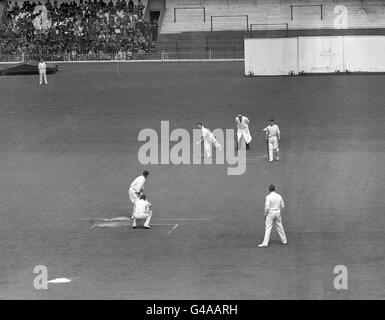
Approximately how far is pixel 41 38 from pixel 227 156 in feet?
92.7

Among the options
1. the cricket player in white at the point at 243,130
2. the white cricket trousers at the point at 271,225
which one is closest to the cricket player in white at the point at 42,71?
the cricket player in white at the point at 243,130

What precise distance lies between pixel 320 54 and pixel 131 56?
1146 centimetres

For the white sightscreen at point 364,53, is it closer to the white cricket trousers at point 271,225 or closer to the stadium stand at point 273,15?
the stadium stand at point 273,15

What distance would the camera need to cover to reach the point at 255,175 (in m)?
40.3

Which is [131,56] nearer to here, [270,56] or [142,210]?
[270,56]

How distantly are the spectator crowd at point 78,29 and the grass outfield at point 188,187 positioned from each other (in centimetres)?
346

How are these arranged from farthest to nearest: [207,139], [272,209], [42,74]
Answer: [42,74] → [207,139] → [272,209]

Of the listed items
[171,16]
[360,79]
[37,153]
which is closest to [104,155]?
[37,153]

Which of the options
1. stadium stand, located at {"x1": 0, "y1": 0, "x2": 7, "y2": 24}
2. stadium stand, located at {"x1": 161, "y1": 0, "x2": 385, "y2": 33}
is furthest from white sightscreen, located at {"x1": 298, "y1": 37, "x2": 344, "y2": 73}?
stadium stand, located at {"x1": 0, "y1": 0, "x2": 7, "y2": 24}

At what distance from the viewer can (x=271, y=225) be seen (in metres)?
30.1

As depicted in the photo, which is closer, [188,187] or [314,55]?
[188,187]

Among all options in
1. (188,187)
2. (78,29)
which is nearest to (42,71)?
(78,29)

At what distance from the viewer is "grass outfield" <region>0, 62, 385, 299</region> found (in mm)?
27578
